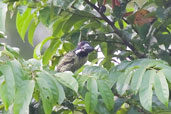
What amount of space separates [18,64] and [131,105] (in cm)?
53

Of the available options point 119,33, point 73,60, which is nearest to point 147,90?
point 119,33

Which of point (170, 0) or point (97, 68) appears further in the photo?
point (170, 0)

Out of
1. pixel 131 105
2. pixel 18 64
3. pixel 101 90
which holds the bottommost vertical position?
pixel 131 105

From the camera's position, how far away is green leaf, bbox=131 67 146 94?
4.48 feet

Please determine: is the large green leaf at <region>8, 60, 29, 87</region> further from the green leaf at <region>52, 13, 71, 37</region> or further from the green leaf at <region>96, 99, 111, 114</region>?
the green leaf at <region>52, 13, 71, 37</region>

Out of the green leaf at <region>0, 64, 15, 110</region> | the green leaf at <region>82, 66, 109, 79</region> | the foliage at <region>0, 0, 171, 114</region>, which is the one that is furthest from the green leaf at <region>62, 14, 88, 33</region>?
the green leaf at <region>0, 64, 15, 110</region>

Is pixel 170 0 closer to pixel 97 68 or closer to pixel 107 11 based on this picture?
pixel 107 11

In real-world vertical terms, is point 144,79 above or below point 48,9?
below

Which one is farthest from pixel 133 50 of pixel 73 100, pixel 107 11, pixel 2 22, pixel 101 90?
pixel 2 22

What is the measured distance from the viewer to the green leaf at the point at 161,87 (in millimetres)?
1269

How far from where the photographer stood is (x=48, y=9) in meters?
1.78

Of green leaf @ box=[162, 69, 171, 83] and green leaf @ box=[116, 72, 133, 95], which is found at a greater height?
green leaf @ box=[162, 69, 171, 83]

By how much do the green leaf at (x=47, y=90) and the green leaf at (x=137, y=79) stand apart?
0.24 metres

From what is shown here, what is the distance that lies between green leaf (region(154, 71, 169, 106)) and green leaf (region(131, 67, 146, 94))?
56 millimetres
